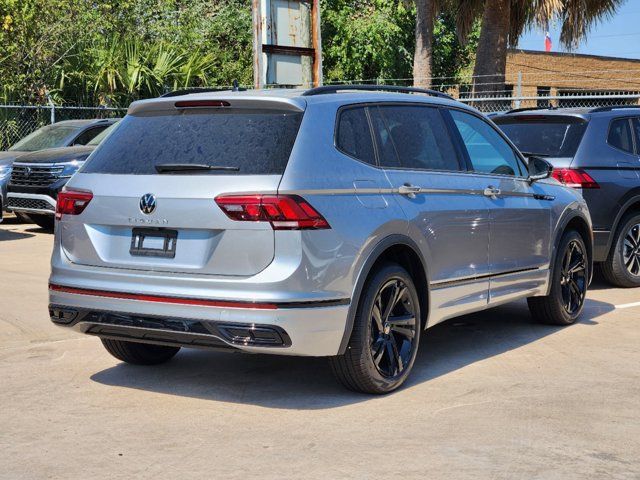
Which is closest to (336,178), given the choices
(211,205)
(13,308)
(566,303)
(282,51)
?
(211,205)

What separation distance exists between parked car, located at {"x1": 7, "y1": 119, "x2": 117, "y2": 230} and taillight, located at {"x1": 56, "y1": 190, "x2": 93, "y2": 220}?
31.0 feet

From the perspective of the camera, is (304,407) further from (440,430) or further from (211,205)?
(211,205)

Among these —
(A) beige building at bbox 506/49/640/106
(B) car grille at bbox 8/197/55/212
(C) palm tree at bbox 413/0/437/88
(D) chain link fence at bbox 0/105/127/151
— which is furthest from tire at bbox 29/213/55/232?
(A) beige building at bbox 506/49/640/106

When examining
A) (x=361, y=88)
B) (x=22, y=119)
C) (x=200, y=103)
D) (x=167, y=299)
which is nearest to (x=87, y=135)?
(x=22, y=119)

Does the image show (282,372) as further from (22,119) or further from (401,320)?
(22,119)

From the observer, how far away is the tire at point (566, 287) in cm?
822

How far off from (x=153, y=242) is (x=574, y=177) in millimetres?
5486

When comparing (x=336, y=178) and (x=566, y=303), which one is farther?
(x=566, y=303)

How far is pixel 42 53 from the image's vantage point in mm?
23375

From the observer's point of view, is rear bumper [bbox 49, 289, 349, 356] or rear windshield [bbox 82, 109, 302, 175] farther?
rear windshield [bbox 82, 109, 302, 175]

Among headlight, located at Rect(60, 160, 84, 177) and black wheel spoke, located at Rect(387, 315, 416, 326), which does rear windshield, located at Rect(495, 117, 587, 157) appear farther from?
headlight, located at Rect(60, 160, 84, 177)

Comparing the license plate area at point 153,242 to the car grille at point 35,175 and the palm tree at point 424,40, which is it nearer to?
the car grille at point 35,175

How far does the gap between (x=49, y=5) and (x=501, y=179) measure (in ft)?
62.5

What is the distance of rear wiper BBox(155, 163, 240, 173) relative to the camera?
18.3ft
